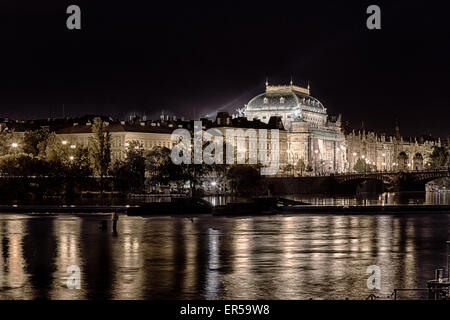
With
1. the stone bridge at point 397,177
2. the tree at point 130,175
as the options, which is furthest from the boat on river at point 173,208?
the stone bridge at point 397,177

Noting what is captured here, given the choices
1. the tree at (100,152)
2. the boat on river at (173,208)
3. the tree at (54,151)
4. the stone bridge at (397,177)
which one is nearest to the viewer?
the boat on river at (173,208)

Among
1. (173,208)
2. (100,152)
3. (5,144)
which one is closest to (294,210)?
(173,208)

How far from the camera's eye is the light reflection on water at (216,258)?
30734 mm

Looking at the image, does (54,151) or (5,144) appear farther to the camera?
(5,144)

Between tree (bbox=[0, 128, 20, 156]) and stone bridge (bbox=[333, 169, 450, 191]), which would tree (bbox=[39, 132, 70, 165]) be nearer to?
tree (bbox=[0, 128, 20, 156])

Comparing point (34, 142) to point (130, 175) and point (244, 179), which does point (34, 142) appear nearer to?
point (130, 175)

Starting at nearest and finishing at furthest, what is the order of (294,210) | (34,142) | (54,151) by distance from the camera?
(294,210) < (54,151) < (34,142)

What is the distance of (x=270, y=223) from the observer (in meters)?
62.8

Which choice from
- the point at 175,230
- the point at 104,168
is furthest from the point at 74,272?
the point at 104,168

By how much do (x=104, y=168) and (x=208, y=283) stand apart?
266ft

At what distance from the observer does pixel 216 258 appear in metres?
39.7

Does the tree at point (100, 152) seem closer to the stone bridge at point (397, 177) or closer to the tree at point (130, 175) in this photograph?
the tree at point (130, 175)

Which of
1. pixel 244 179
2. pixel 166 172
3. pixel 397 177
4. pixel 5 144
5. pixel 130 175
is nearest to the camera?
pixel 166 172
